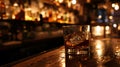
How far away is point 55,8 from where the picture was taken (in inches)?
413

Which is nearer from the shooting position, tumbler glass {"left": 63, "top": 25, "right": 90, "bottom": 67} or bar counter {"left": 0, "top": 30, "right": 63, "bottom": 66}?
tumbler glass {"left": 63, "top": 25, "right": 90, "bottom": 67}

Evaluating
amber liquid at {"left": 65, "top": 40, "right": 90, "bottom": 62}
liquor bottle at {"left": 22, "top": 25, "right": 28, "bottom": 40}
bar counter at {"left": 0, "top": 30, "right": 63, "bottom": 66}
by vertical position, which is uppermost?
amber liquid at {"left": 65, "top": 40, "right": 90, "bottom": 62}

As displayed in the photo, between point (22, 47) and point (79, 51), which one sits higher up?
point (79, 51)

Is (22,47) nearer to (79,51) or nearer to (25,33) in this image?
(25,33)

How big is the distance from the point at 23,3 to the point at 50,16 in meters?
2.58

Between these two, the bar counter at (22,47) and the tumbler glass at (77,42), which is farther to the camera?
the bar counter at (22,47)

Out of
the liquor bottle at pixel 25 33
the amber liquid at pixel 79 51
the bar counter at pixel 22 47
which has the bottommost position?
the bar counter at pixel 22 47

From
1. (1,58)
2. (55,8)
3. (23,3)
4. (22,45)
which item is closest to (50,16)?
(55,8)

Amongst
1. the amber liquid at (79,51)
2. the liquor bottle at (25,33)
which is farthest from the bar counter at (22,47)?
the amber liquid at (79,51)

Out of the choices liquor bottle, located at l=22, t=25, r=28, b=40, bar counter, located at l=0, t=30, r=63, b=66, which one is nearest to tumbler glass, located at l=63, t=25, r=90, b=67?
bar counter, located at l=0, t=30, r=63, b=66

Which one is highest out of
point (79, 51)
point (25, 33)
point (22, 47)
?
point (79, 51)

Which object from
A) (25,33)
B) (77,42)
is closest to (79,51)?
(77,42)

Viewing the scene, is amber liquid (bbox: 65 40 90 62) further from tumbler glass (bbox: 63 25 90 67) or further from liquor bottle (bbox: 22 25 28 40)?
liquor bottle (bbox: 22 25 28 40)

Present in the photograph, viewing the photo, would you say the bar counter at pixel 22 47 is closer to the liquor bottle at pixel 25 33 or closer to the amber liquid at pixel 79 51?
the liquor bottle at pixel 25 33
